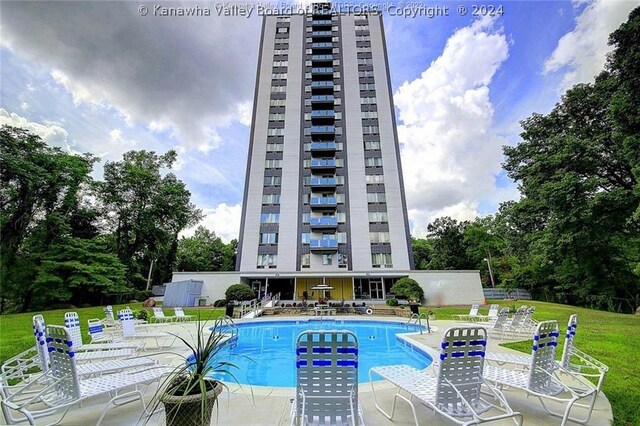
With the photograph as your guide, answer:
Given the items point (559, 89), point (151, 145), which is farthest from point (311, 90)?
point (559, 89)

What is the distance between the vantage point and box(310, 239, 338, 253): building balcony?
27.3 metres

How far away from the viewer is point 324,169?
30672 mm

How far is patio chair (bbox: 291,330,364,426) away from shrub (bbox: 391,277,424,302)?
21421 mm

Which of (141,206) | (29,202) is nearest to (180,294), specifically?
(141,206)

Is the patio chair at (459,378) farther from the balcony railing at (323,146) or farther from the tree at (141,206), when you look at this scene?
the tree at (141,206)

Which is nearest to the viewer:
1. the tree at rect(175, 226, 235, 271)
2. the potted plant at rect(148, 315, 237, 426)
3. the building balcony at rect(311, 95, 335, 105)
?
the potted plant at rect(148, 315, 237, 426)

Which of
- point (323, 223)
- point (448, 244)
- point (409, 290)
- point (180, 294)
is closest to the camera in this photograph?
point (409, 290)

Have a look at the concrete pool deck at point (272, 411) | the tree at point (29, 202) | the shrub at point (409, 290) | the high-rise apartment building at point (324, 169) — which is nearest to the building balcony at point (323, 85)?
the high-rise apartment building at point (324, 169)

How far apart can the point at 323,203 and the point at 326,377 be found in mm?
26340

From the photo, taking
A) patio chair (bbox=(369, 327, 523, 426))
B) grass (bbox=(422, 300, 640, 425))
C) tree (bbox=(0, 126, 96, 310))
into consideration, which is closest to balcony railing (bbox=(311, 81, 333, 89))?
tree (bbox=(0, 126, 96, 310))

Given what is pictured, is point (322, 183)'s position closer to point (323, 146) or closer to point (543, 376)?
point (323, 146)

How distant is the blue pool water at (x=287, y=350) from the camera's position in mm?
7008

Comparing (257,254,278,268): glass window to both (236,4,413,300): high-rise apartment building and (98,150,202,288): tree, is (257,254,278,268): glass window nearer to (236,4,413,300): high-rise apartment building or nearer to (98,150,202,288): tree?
(236,4,413,300): high-rise apartment building

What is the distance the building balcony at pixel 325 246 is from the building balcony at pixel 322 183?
6.07m
